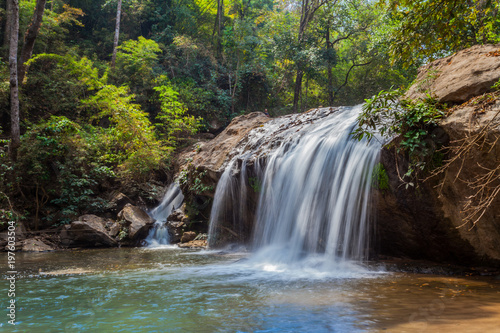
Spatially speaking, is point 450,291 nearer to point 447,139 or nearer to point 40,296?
point 447,139

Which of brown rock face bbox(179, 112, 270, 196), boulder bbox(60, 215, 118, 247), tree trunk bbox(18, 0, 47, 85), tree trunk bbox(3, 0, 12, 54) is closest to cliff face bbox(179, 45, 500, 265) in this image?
brown rock face bbox(179, 112, 270, 196)

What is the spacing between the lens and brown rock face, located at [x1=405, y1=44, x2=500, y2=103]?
19.4ft

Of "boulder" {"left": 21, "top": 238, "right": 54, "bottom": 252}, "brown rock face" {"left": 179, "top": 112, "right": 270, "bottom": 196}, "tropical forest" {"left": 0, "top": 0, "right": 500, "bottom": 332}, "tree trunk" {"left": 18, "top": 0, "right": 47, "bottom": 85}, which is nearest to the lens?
"tropical forest" {"left": 0, "top": 0, "right": 500, "bottom": 332}

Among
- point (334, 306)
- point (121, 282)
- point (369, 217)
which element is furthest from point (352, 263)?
point (121, 282)

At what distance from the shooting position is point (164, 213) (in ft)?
45.9

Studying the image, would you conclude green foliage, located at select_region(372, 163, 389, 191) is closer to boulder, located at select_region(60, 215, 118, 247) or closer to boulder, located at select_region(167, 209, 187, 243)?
boulder, located at select_region(167, 209, 187, 243)

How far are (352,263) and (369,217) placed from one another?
1022 mm

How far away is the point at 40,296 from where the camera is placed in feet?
16.2

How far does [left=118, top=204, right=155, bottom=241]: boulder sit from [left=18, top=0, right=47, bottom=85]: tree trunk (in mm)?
7706

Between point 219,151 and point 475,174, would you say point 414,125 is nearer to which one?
point 475,174

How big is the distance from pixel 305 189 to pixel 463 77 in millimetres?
4023

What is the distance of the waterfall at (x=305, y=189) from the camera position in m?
7.10

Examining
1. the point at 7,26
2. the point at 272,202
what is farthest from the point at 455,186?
the point at 7,26

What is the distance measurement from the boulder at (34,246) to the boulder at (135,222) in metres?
2.41
